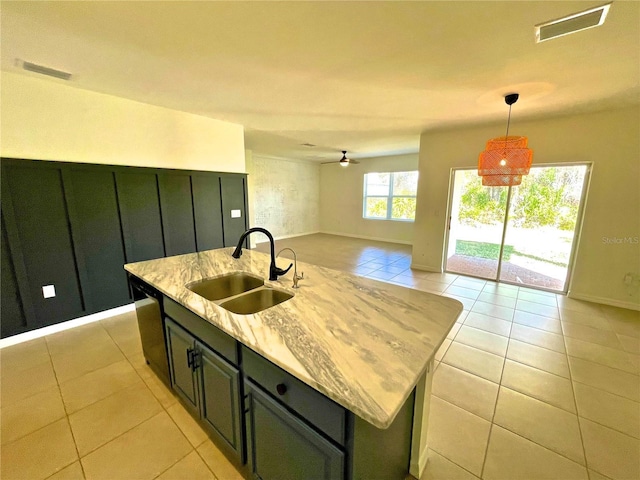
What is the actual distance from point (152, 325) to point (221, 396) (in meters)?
0.94

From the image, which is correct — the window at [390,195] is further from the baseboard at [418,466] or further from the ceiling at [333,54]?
the baseboard at [418,466]

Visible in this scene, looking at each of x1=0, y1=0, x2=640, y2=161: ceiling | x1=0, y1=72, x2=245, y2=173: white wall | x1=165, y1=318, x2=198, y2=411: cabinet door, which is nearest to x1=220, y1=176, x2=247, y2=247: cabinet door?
x1=0, y1=72, x2=245, y2=173: white wall

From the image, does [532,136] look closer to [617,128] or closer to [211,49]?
[617,128]

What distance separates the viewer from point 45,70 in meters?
2.23

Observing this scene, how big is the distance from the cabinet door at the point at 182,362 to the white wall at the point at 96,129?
236 centimetres

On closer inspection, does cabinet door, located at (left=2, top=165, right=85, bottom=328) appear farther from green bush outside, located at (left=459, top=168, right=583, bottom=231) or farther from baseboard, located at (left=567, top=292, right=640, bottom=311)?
baseboard, located at (left=567, top=292, right=640, bottom=311)

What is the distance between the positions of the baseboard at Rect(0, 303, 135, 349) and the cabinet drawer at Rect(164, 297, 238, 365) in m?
2.11

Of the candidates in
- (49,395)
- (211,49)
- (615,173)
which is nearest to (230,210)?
(211,49)

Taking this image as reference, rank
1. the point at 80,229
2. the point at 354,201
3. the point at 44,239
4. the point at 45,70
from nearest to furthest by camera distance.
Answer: the point at 45,70
the point at 44,239
the point at 80,229
the point at 354,201

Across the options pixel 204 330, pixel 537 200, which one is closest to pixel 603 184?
pixel 537 200

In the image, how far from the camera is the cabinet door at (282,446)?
2.92 feet

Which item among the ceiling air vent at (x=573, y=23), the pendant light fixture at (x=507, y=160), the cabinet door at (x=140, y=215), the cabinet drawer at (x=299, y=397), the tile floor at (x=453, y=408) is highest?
the ceiling air vent at (x=573, y=23)

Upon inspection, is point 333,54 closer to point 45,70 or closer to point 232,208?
point 45,70

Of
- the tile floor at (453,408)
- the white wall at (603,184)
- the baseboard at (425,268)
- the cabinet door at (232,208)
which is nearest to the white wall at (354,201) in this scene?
the baseboard at (425,268)
